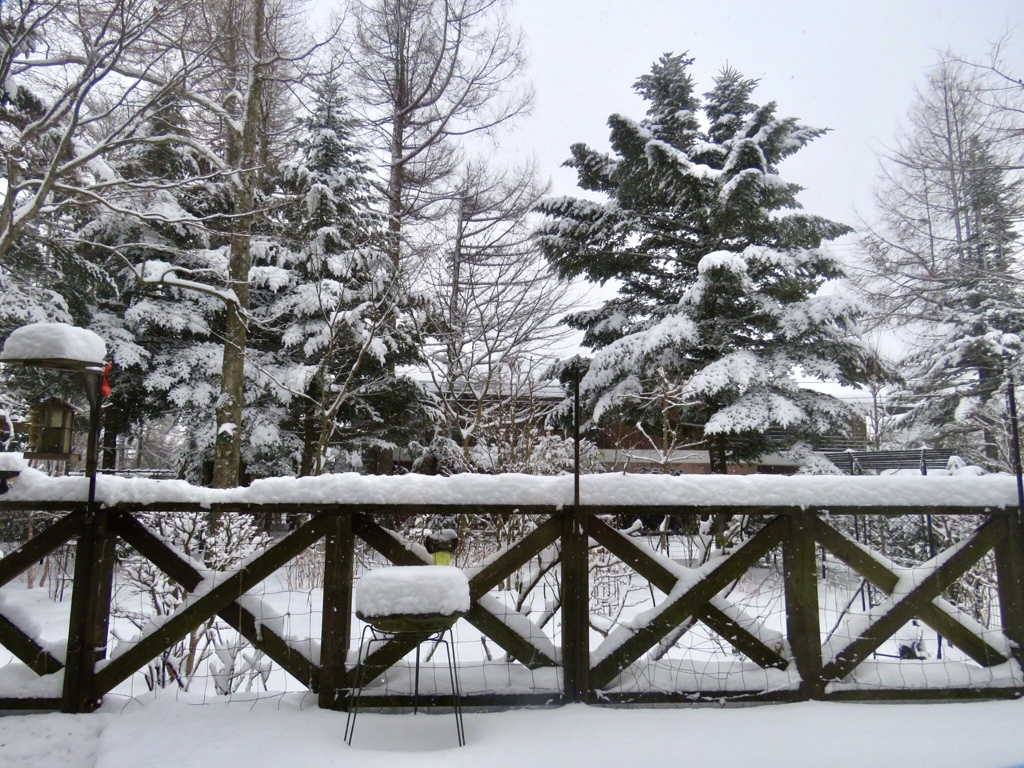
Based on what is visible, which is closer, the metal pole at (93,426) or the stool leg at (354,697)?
the stool leg at (354,697)

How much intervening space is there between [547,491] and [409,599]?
0.90 metres

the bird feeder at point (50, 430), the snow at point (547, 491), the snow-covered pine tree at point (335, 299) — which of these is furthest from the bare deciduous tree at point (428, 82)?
the snow at point (547, 491)

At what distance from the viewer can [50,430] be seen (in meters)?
3.41

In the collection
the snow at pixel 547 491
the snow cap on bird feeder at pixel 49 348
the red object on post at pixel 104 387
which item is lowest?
the snow at pixel 547 491

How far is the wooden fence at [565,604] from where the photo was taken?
277cm

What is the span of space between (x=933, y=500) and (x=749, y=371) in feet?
23.2

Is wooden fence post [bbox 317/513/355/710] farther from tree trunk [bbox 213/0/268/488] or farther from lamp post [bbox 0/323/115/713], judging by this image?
tree trunk [bbox 213/0/268/488]

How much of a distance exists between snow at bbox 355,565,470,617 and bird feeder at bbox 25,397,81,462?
2.25 metres

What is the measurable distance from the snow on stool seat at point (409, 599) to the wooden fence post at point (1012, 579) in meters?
2.68

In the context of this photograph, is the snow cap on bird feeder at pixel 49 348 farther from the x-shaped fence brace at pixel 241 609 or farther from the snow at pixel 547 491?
the x-shaped fence brace at pixel 241 609

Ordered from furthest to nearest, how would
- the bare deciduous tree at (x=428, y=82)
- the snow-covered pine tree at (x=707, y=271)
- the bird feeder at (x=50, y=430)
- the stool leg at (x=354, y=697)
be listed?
1. the bare deciduous tree at (x=428, y=82)
2. the snow-covered pine tree at (x=707, y=271)
3. the bird feeder at (x=50, y=430)
4. the stool leg at (x=354, y=697)

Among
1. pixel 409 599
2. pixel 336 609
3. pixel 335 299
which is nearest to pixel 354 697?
pixel 336 609

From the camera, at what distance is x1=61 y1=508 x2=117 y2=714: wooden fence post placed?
8.93ft

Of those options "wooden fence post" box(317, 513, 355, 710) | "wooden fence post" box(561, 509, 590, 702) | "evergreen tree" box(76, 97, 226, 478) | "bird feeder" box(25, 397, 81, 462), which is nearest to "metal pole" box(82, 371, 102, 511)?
"bird feeder" box(25, 397, 81, 462)
